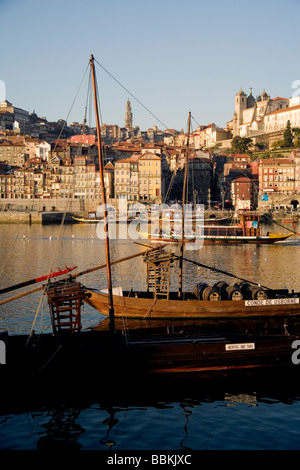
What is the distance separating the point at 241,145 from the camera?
161750 mm

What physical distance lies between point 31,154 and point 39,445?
141368 mm

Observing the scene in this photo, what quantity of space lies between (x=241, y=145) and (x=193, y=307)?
141 meters

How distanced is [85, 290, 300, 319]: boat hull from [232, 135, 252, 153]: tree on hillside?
138 metres

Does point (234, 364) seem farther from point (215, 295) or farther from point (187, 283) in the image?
point (187, 283)

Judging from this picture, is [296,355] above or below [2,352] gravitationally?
below

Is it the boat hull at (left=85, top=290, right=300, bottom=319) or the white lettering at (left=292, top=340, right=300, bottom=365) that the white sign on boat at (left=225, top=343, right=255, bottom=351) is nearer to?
the white lettering at (left=292, top=340, right=300, bottom=365)

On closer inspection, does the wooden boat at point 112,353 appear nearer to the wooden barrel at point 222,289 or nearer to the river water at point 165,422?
the river water at point 165,422

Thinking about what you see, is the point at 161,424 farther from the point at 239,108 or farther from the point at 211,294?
the point at 239,108

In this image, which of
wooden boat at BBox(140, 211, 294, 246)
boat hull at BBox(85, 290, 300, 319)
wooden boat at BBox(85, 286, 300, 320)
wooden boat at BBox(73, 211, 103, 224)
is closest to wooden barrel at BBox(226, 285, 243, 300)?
wooden boat at BBox(85, 286, 300, 320)

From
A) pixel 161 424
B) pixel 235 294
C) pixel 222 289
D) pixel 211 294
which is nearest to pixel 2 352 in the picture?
pixel 161 424

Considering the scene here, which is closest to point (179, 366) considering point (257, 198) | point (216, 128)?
point (257, 198)

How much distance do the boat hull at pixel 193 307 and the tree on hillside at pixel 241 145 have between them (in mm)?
137913

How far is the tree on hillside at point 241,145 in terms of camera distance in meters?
161
